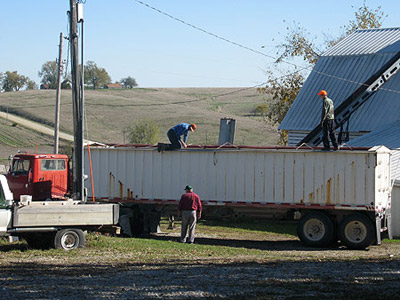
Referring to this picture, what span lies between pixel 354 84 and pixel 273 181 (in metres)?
15.4

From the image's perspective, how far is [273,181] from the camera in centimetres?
2138

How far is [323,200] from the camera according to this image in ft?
68.5

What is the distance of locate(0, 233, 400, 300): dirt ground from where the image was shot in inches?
436

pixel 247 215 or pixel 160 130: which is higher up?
pixel 160 130

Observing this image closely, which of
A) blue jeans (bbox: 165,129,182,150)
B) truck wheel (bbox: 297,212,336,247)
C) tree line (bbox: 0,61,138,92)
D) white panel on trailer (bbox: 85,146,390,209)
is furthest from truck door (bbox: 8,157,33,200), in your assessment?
tree line (bbox: 0,61,138,92)

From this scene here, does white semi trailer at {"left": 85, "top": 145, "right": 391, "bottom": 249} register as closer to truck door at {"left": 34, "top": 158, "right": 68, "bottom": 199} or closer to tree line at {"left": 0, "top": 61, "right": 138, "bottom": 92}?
truck door at {"left": 34, "top": 158, "right": 68, "bottom": 199}

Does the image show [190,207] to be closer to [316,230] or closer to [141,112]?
[316,230]

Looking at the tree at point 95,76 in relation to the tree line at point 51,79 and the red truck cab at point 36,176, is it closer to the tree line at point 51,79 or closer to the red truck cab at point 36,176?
the tree line at point 51,79

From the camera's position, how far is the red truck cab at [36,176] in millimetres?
23375

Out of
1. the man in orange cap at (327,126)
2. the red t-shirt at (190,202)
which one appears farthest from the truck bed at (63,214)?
the man in orange cap at (327,126)

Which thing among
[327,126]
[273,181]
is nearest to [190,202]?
[273,181]

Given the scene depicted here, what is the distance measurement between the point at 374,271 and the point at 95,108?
85545 mm

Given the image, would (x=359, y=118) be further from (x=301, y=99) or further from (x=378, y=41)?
(x=378, y=41)

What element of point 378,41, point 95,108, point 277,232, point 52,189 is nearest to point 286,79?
point 378,41
